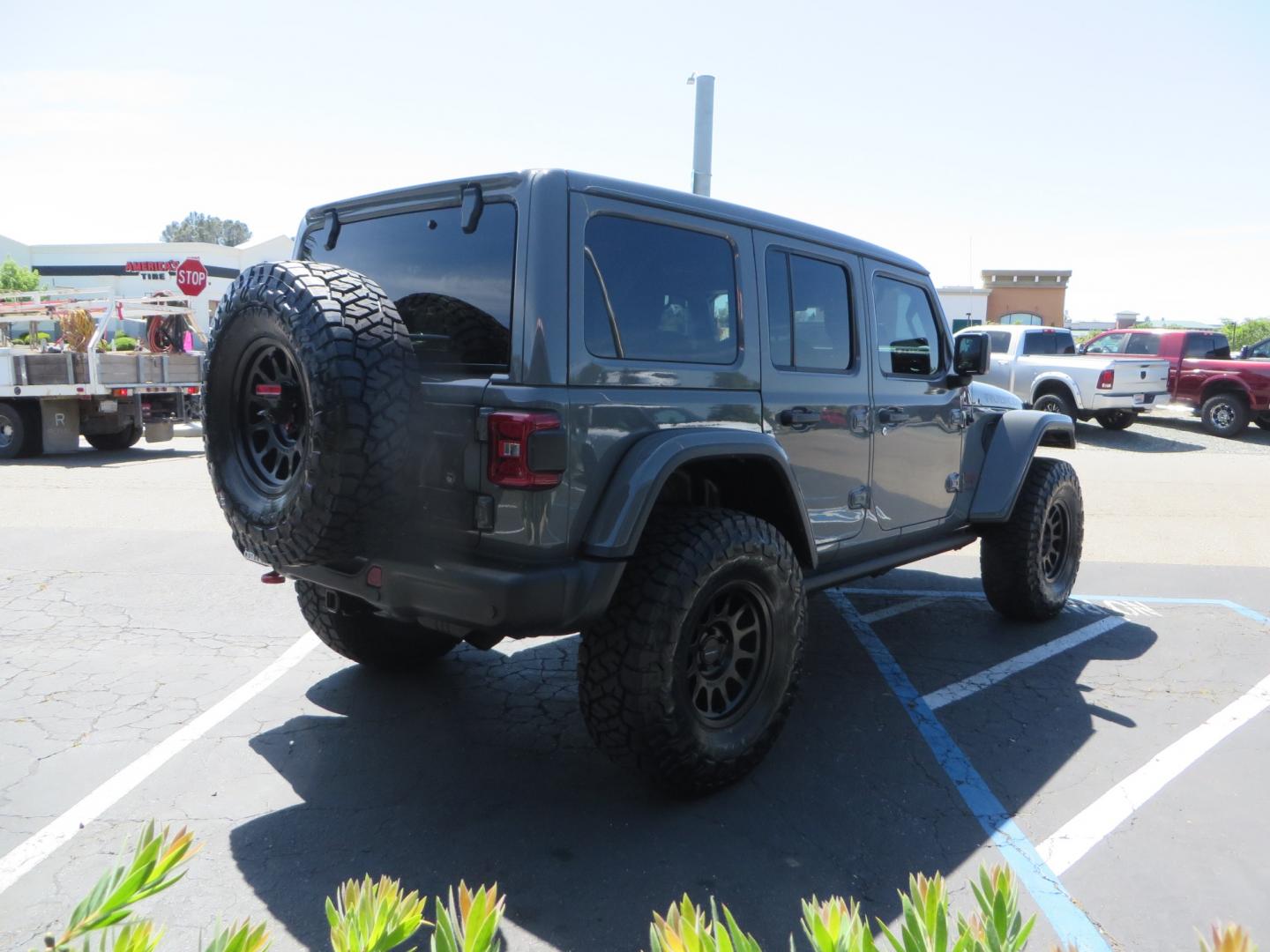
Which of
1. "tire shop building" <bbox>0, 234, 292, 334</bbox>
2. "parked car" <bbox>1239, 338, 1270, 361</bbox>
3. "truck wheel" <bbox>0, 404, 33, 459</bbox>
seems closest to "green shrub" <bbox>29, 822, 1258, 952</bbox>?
"truck wheel" <bbox>0, 404, 33, 459</bbox>

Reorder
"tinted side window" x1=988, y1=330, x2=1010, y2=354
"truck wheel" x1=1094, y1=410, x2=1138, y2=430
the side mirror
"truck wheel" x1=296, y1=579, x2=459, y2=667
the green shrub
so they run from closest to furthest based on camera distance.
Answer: the green shrub
"truck wheel" x1=296, y1=579, x2=459, y2=667
the side mirror
"tinted side window" x1=988, y1=330, x2=1010, y2=354
"truck wheel" x1=1094, y1=410, x2=1138, y2=430

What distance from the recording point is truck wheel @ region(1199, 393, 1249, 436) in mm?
16125

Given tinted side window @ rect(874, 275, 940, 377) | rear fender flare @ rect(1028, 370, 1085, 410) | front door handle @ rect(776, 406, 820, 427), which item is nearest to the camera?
front door handle @ rect(776, 406, 820, 427)

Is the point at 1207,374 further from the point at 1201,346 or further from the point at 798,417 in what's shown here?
the point at 798,417

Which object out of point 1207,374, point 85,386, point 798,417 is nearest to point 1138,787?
point 798,417

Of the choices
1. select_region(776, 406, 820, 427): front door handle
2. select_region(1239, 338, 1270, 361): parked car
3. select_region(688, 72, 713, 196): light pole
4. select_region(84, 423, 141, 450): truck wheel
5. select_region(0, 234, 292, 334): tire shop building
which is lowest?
select_region(84, 423, 141, 450): truck wheel

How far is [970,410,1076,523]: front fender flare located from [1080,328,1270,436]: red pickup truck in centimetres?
1351

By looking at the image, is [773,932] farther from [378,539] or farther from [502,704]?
[502,704]

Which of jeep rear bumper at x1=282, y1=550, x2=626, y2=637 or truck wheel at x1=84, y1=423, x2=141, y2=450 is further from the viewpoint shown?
truck wheel at x1=84, y1=423, x2=141, y2=450

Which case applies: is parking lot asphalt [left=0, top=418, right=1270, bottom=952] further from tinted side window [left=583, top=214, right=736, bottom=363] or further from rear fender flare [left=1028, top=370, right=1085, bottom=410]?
rear fender flare [left=1028, top=370, right=1085, bottom=410]

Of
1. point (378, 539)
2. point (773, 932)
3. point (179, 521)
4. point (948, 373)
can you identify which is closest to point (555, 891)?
point (773, 932)

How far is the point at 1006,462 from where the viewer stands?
5.03 meters

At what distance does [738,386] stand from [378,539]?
144 cm

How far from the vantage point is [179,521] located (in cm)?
784
